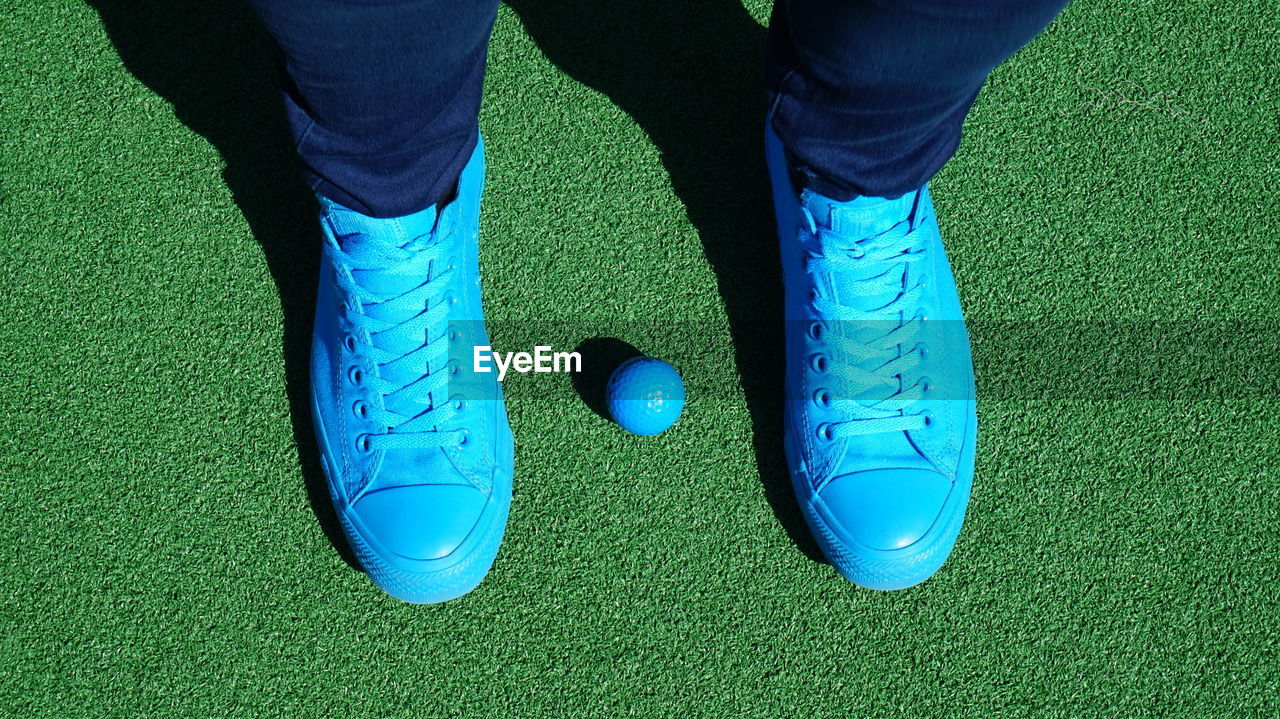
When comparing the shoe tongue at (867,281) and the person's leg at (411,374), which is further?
the shoe tongue at (867,281)

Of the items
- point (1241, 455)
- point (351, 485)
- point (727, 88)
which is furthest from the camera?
point (727, 88)

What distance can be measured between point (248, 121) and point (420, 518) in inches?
27.7

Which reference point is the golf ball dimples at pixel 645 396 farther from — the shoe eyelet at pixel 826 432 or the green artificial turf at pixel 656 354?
the shoe eyelet at pixel 826 432

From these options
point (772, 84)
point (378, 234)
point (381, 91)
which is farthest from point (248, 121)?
point (772, 84)

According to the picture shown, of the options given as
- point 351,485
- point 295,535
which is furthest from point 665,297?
point 295,535

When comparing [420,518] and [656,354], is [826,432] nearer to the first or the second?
[656,354]

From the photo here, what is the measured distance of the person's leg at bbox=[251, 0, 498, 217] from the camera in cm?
80

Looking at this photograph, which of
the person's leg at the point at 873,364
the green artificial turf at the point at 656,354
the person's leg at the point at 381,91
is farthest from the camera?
the green artificial turf at the point at 656,354

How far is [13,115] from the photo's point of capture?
1.48 m

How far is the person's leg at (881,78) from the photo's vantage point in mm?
806

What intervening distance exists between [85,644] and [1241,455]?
5.45ft

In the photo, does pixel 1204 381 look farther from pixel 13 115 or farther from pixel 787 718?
pixel 13 115

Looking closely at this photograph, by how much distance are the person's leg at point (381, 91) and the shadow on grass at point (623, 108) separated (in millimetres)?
397

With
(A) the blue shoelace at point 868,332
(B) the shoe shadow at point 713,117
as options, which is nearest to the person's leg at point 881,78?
(A) the blue shoelace at point 868,332
